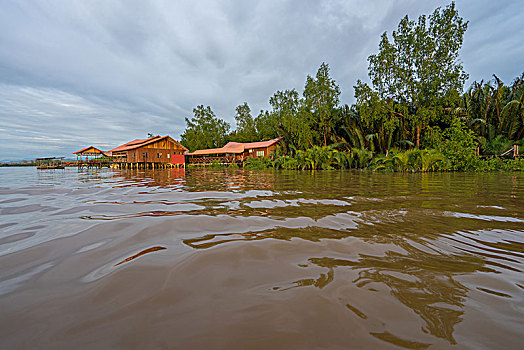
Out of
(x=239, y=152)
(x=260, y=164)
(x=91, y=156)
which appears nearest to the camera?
(x=260, y=164)

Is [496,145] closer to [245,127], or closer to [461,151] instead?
[461,151]

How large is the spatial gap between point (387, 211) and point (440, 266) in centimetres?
147

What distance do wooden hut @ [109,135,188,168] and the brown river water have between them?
32.3 m

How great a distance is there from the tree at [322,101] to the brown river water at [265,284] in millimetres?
21060

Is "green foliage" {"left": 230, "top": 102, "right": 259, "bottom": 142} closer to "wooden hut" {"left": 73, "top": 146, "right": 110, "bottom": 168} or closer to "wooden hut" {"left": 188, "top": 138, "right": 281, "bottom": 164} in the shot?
"wooden hut" {"left": 188, "top": 138, "right": 281, "bottom": 164}

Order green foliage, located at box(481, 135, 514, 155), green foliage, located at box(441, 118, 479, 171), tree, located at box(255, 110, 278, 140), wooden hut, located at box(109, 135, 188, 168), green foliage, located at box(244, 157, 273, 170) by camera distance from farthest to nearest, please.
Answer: tree, located at box(255, 110, 278, 140) → wooden hut, located at box(109, 135, 188, 168) → green foliage, located at box(244, 157, 273, 170) → green foliage, located at box(481, 135, 514, 155) → green foliage, located at box(441, 118, 479, 171)

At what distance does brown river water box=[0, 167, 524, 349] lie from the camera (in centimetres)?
79

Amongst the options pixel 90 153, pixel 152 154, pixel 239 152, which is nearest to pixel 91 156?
pixel 90 153

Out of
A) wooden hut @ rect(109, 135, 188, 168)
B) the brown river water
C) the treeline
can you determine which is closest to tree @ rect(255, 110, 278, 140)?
wooden hut @ rect(109, 135, 188, 168)

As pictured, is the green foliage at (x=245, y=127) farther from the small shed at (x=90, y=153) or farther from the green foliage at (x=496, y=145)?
the green foliage at (x=496, y=145)

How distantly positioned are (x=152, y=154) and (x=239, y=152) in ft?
40.4

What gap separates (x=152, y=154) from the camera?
3206 centimetres

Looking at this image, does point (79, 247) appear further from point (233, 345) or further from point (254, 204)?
point (254, 204)

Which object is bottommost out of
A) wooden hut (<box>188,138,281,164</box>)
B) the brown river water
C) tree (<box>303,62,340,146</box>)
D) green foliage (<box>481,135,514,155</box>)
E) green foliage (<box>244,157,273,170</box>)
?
the brown river water
